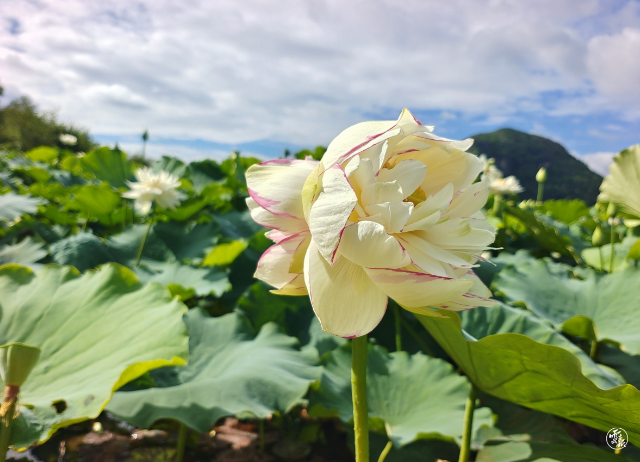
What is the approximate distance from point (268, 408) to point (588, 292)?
35.7 inches

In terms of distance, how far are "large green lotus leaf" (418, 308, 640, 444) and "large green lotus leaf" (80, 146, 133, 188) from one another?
2.40 meters

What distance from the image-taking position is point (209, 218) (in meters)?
1.76

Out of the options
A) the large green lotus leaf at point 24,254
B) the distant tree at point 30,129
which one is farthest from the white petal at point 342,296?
the distant tree at point 30,129

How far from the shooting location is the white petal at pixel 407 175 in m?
A: 0.40

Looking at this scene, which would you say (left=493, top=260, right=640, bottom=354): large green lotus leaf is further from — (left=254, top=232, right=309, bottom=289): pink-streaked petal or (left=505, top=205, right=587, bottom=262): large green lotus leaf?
(left=254, top=232, right=309, bottom=289): pink-streaked petal

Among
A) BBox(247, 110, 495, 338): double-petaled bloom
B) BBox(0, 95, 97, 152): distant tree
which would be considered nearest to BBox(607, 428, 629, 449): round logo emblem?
BBox(247, 110, 495, 338): double-petaled bloom

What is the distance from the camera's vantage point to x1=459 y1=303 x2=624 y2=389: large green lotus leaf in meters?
0.73

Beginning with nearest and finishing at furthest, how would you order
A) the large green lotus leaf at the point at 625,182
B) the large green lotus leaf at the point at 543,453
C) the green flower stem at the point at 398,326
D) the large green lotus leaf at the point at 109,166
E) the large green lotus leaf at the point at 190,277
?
the large green lotus leaf at the point at 543,453
the large green lotus leaf at the point at 625,182
the green flower stem at the point at 398,326
the large green lotus leaf at the point at 190,277
the large green lotus leaf at the point at 109,166

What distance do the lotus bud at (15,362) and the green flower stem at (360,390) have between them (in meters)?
0.37

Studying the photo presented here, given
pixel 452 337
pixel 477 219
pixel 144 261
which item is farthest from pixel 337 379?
pixel 144 261

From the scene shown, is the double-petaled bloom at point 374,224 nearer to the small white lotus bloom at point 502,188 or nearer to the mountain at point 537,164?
the mountain at point 537,164

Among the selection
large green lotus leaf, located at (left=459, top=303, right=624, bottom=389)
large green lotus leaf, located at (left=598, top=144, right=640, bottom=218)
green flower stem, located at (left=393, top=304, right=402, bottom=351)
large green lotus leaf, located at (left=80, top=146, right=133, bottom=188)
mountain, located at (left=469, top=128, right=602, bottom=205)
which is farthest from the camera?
mountain, located at (left=469, top=128, right=602, bottom=205)

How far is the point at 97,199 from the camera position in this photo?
192 cm

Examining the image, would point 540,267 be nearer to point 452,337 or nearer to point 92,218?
point 452,337
